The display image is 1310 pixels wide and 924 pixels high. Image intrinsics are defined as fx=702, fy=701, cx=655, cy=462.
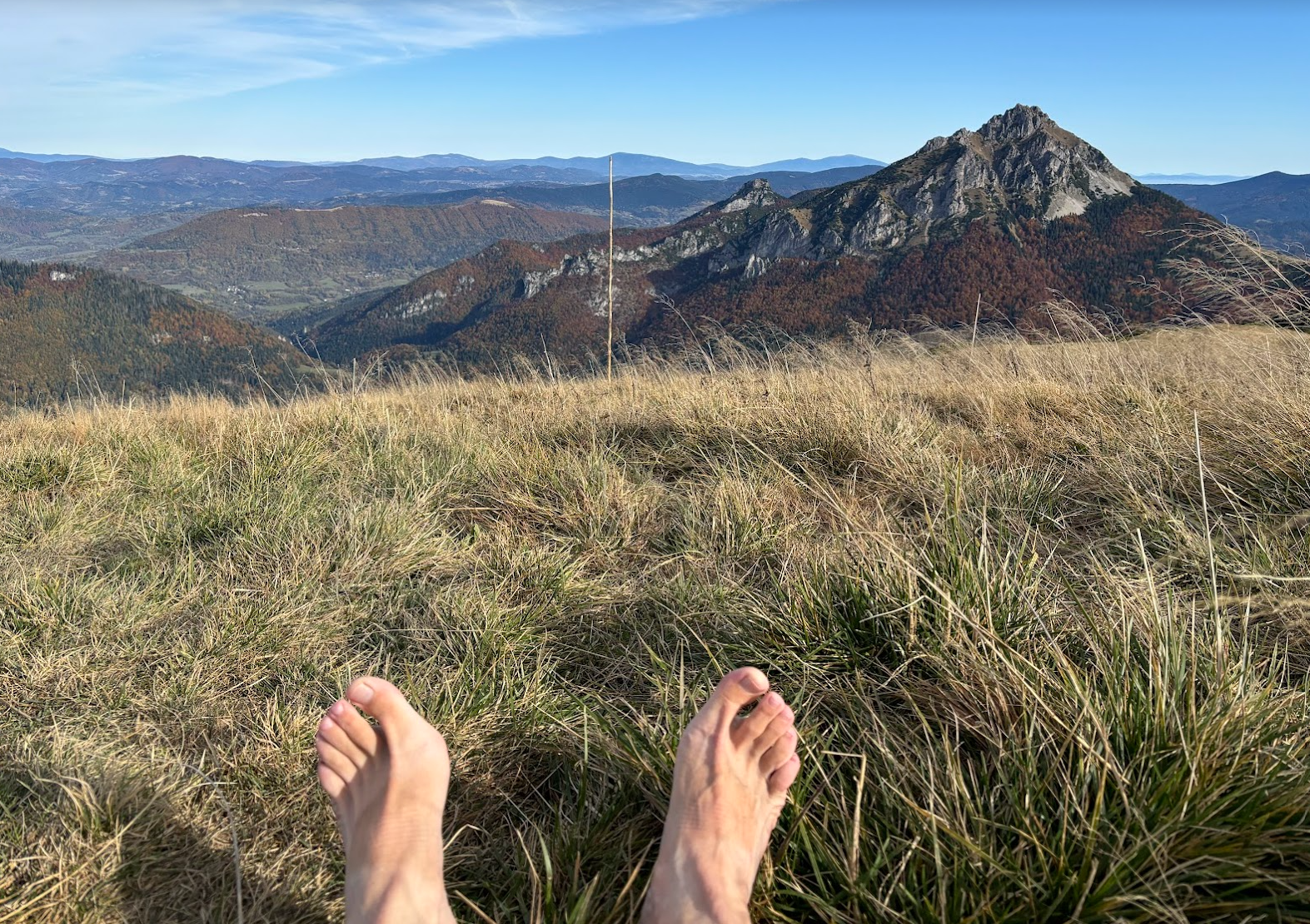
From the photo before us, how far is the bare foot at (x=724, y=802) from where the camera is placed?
1.11 metres

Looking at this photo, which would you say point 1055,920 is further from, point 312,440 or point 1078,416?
point 312,440

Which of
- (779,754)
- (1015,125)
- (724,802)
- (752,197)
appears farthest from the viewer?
(752,197)

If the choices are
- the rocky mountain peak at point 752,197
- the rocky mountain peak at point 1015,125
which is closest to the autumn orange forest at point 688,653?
the rocky mountain peak at point 1015,125

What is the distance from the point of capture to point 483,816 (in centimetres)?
141

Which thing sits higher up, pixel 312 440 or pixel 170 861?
pixel 312 440

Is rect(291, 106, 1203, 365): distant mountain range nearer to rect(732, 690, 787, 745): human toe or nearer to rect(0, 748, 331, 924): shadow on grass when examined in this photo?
rect(0, 748, 331, 924): shadow on grass

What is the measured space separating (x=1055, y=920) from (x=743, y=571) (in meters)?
1.30

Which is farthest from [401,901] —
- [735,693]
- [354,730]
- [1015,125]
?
[1015,125]

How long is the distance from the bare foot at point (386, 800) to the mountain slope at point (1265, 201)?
79.8 meters

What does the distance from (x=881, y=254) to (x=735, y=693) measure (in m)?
82.3

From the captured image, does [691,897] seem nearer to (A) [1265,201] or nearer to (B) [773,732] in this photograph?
(B) [773,732]

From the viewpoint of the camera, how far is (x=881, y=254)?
3009 inches

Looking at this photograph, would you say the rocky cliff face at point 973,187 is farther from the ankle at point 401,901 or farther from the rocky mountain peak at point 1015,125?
the ankle at point 401,901

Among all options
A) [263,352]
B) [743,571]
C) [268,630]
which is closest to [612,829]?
[743,571]
